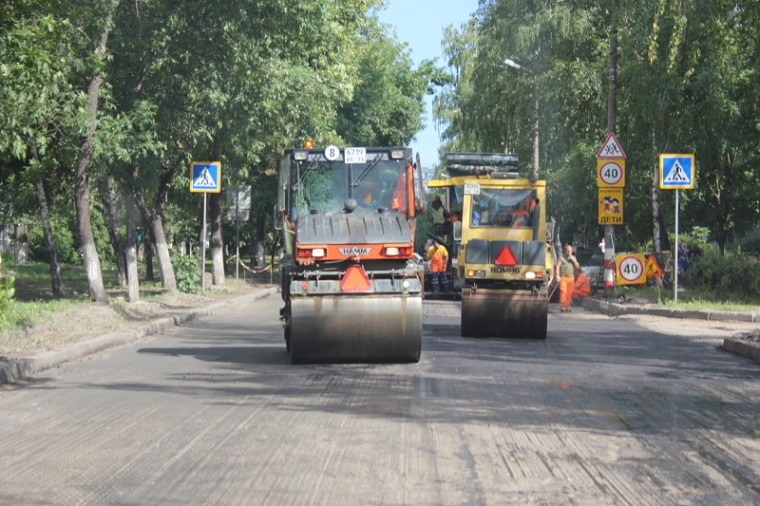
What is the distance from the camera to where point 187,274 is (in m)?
26.1

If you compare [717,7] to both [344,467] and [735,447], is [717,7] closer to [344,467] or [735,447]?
[735,447]

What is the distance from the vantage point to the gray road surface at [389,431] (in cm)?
576

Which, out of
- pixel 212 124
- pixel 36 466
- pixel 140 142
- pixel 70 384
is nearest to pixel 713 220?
pixel 212 124

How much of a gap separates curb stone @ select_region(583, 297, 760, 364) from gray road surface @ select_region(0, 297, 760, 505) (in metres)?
0.67

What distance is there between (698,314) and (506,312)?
20.1 feet

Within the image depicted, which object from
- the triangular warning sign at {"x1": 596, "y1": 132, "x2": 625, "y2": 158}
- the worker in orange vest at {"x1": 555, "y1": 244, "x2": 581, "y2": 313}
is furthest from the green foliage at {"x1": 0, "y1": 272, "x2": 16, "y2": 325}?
the triangular warning sign at {"x1": 596, "y1": 132, "x2": 625, "y2": 158}

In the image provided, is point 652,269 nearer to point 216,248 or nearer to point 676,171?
point 676,171

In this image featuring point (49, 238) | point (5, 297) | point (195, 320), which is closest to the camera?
point (5, 297)

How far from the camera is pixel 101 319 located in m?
16.4

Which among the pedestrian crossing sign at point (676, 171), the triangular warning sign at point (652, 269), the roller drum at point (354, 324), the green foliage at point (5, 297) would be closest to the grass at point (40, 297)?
the green foliage at point (5, 297)

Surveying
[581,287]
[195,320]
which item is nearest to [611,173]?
[581,287]

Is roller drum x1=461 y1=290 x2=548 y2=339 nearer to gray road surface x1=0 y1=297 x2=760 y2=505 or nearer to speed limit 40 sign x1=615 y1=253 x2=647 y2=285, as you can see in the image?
gray road surface x1=0 y1=297 x2=760 y2=505

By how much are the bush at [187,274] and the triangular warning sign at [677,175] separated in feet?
42.7

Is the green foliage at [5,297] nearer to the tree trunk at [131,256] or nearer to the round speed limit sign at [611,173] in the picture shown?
the tree trunk at [131,256]
